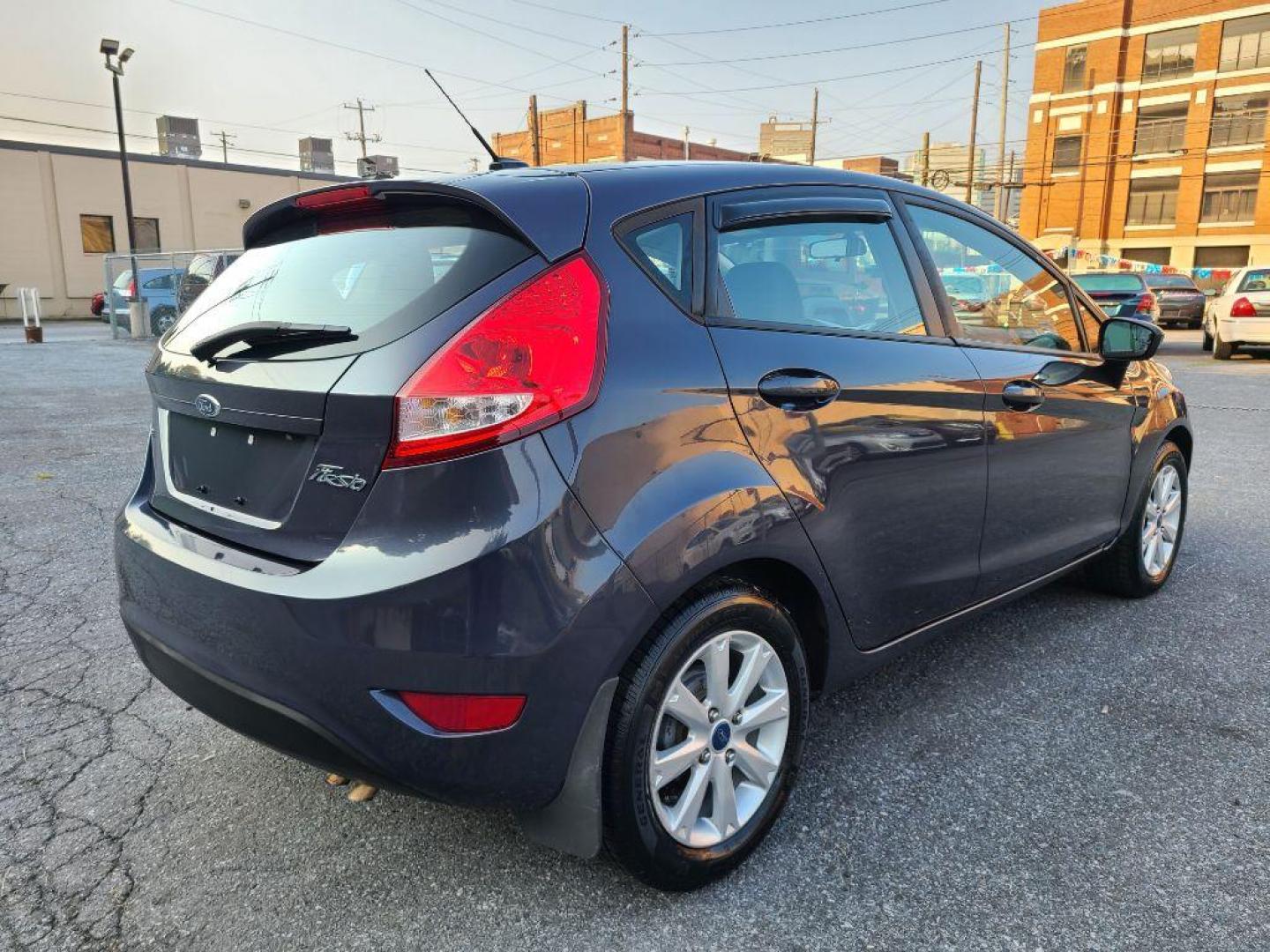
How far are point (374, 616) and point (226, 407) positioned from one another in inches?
27.9

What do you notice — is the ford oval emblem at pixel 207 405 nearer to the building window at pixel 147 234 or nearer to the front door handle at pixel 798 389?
the front door handle at pixel 798 389

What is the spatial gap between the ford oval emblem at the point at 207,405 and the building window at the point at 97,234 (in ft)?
139

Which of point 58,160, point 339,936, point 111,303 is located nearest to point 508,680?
point 339,936

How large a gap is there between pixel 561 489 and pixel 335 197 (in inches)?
43.3

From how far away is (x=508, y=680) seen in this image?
1751 millimetres

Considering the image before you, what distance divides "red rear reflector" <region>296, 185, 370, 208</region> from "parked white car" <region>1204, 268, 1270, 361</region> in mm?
17635

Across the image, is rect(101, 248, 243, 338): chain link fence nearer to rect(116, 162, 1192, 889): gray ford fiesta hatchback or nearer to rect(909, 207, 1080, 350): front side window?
rect(909, 207, 1080, 350): front side window

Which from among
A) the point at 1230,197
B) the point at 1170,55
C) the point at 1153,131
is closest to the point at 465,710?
the point at 1230,197

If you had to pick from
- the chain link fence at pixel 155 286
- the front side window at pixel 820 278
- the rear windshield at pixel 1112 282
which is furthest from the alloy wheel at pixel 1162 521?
the chain link fence at pixel 155 286

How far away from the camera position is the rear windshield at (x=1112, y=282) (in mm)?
18656

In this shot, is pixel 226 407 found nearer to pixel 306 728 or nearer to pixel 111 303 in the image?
pixel 306 728

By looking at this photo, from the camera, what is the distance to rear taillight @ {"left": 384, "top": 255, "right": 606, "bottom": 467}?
5.74 feet


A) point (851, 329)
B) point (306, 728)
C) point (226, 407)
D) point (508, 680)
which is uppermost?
point (851, 329)

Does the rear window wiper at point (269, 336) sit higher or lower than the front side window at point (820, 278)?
lower
